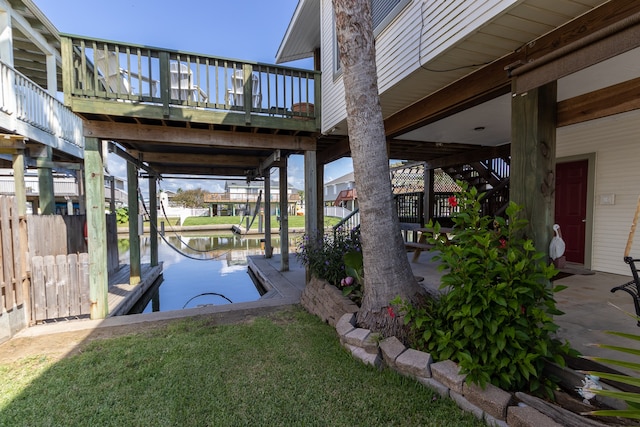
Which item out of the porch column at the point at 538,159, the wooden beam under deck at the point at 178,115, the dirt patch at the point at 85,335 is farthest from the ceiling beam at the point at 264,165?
the porch column at the point at 538,159

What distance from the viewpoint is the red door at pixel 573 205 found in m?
4.78

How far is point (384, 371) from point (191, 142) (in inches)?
165

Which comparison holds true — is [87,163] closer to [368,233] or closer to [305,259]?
[305,259]

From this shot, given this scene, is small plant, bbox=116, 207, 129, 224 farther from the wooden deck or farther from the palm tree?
the palm tree

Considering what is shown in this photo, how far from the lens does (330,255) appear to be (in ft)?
14.0

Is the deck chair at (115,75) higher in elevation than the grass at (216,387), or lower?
higher

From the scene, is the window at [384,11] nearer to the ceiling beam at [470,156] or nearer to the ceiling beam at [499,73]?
the ceiling beam at [499,73]

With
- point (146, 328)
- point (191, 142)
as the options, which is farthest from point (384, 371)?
point (191, 142)

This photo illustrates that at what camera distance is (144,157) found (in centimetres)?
652

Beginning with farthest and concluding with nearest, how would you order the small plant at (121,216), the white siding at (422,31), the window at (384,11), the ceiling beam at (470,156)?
the small plant at (121,216), the ceiling beam at (470,156), the window at (384,11), the white siding at (422,31)

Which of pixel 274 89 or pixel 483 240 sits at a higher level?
pixel 274 89

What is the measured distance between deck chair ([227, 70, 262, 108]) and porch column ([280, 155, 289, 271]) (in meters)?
2.10

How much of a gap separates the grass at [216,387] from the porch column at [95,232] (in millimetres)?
1108

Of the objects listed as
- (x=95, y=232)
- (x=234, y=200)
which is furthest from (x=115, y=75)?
(x=234, y=200)
